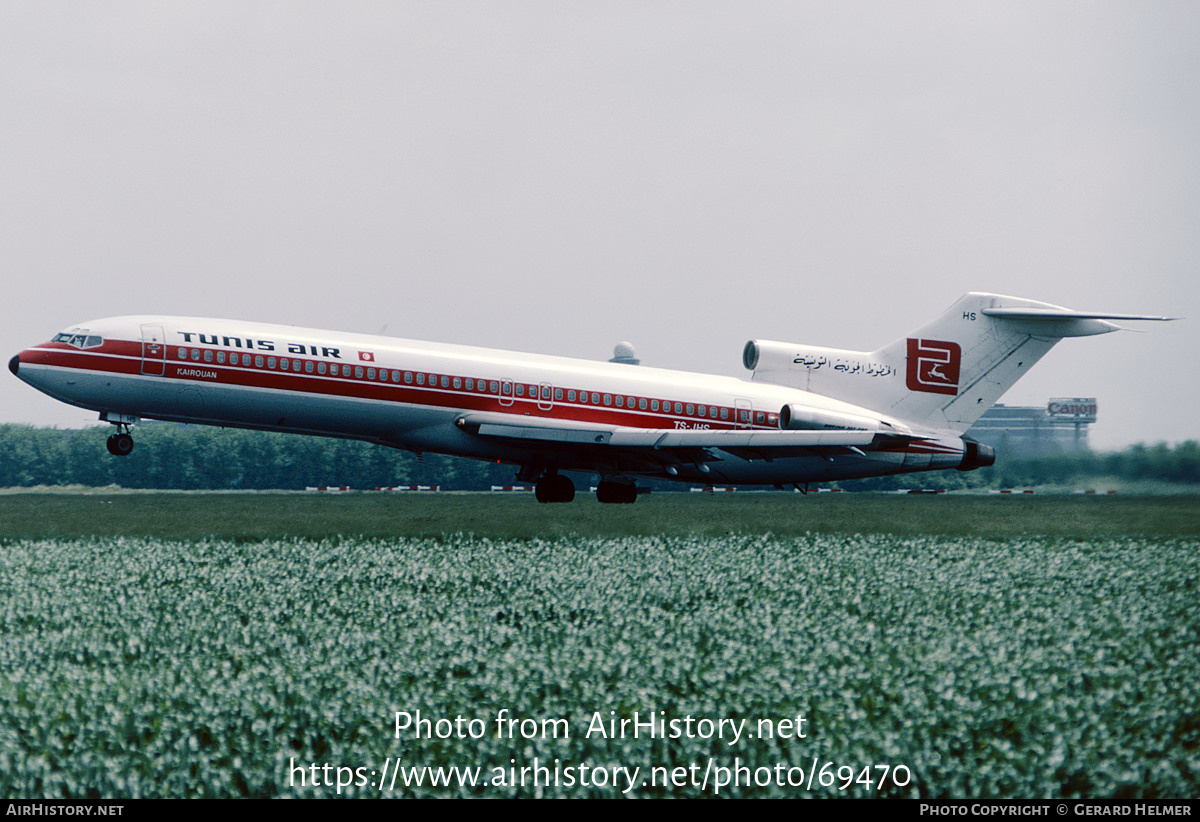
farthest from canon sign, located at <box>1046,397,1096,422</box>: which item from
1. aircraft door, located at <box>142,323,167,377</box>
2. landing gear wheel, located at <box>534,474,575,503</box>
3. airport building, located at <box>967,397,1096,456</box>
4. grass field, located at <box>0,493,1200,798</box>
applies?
aircraft door, located at <box>142,323,167,377</box>

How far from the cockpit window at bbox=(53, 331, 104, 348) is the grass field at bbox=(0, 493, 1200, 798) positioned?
9.42 m

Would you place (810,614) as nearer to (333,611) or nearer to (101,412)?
(333,611)

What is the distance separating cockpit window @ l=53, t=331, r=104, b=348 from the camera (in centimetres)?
3164

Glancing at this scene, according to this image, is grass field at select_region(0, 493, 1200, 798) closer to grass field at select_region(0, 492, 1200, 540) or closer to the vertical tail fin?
grass field at select_region(0, 492, 1200, 540)

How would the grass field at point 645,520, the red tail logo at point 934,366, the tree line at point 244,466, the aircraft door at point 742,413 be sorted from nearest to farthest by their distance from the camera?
1. the grass field at point 645,520
2. the aircraft door at point 742,413
3. the red tail logo at point 934,366
4. the tree line at point 244,466

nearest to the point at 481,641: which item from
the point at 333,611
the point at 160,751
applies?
the point at 333,611

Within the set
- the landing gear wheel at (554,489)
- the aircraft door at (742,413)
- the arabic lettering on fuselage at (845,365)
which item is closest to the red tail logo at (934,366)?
the arabic lettering on fuselage at (845,365)

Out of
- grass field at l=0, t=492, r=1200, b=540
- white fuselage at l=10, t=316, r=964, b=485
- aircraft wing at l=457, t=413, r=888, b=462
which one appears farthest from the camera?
aircraft wing at l=457, t=413, r=888, b=462

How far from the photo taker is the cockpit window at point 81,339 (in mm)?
31641

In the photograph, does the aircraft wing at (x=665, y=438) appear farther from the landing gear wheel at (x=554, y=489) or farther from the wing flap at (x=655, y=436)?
the landing gear wheel at (x=554, y=489)

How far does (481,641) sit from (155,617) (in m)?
5.11

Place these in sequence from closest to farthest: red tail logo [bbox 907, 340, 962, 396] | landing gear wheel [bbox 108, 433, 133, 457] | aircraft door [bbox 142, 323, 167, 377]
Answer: landing gear wheel [bbox 108, 433, 133, 457]
aircraft door [bbox 142, 323, 167, 377]
red tail logo [bbox 907, 340, 962, 396]

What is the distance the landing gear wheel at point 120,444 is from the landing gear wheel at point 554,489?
1363 cm
